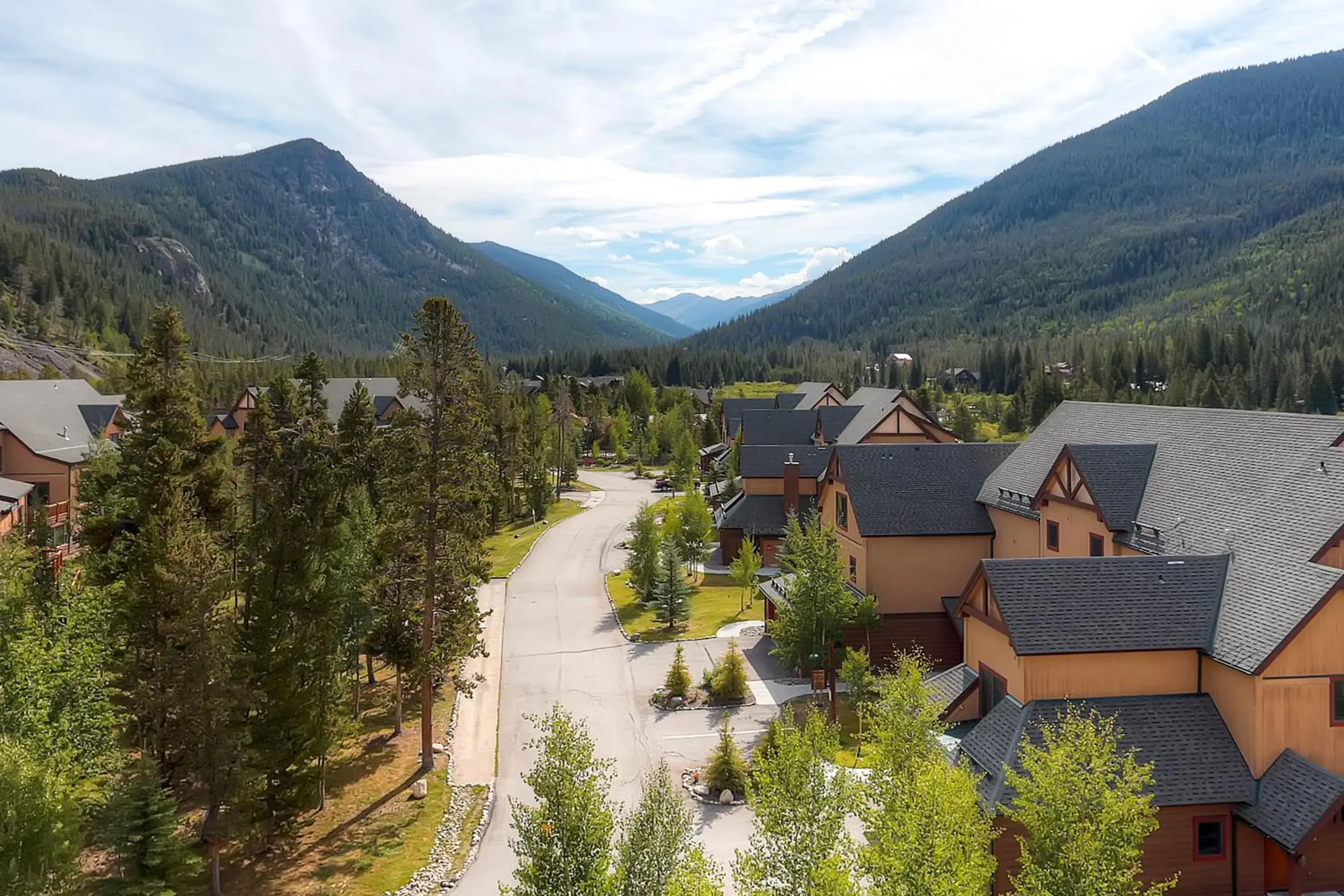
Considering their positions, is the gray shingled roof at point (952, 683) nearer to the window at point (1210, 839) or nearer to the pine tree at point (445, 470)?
the window at point (1210, 839)

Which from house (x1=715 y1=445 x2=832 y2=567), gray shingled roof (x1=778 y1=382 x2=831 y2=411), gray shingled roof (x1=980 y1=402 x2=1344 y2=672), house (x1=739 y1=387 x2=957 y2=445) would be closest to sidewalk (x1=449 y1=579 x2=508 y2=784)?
house (x1=715 y1=445 x2=832 y2=567)

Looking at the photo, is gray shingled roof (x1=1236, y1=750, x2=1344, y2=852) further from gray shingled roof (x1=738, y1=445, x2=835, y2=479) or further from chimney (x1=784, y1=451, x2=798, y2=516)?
gray shingled roof (x1=738, y1=445, x2=835, y2=479)

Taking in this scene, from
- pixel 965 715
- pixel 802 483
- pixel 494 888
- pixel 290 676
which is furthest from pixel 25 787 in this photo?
pixel 802 483

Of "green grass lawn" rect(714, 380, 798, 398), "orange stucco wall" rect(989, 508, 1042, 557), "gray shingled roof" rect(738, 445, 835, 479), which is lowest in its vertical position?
"orange stucco wall" rect(989, 508, 1042, 557)

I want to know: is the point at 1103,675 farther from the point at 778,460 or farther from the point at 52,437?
the point at 52,437

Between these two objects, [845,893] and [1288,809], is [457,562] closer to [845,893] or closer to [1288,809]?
[845,893]

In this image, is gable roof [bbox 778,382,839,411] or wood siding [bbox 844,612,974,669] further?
gable roof [bbox 778,382,839,411]
